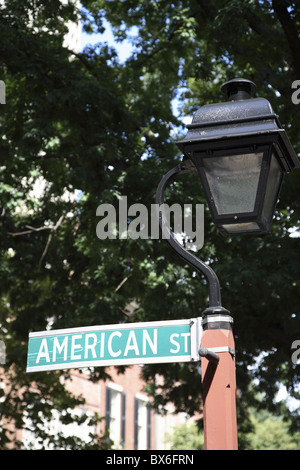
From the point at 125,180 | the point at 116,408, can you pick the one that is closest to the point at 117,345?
the point at 125,180

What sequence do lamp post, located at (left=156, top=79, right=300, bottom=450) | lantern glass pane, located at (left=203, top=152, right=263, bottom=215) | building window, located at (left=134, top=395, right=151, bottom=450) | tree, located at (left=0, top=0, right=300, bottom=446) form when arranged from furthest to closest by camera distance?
building window, located at (left=134, top=395, right=151, bottom=450) → tree, located at (left=0, top=0, right=300, bottom=446) → lantern glass pane, located at (left=203, top=152, right=263, bottom=215) → lamp post, located at (left=156, top=79, right=300, bottom=450)

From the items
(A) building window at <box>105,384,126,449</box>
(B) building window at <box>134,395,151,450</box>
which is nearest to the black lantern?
(A) building window at <box>105,384,126,449</box>

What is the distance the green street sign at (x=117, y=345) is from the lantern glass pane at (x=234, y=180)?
649 mm

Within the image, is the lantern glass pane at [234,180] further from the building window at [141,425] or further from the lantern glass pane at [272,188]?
the building window at [141,425]

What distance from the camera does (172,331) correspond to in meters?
3.74

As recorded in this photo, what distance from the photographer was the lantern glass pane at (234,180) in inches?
145

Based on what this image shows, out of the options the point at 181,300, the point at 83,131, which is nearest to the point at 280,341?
the point at 181,300

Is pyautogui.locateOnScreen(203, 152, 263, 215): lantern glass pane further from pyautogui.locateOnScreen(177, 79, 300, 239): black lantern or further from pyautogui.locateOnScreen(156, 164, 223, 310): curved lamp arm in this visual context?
pyautogui.locateOnScreen(156, 164, 223, 310): curved lamp arm

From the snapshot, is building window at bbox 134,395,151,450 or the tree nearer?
the tree

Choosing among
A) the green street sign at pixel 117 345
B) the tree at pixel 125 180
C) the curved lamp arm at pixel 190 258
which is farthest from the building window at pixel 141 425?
the curved lamp arm at pixel 190 258

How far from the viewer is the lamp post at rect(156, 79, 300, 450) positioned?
356cm

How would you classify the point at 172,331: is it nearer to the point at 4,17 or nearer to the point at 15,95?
→ the point at 4,17

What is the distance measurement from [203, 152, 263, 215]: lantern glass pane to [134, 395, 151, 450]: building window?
1257 inches
